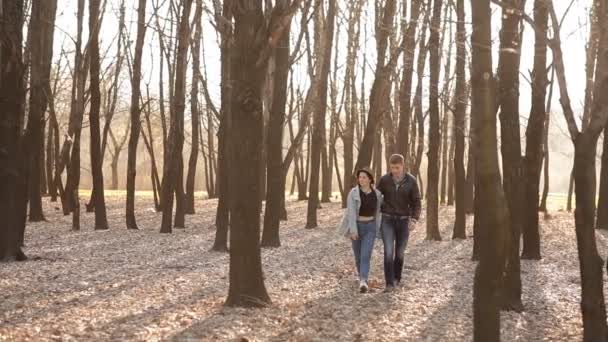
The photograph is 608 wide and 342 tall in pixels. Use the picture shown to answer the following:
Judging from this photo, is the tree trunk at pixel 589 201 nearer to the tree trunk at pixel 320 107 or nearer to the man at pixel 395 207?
the man at pixel 395 207

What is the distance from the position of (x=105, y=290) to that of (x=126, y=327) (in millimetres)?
2336

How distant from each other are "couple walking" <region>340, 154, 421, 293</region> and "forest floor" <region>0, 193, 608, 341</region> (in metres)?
0.52

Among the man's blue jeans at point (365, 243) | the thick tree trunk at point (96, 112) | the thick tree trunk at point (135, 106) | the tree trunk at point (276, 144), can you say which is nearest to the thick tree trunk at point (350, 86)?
the thick tree trunk at point (135, 106)

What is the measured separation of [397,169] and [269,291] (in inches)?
98.7

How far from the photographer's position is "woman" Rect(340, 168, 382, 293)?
10.1 meters

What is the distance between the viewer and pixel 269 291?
9922 mm

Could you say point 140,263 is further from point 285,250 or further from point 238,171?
point 238,171

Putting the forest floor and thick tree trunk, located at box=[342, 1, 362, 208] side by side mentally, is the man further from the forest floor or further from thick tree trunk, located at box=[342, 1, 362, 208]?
thick tree trunk, located at box=[342, 1, 362, 208]

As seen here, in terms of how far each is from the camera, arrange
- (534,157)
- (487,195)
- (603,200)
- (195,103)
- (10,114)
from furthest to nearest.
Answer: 1. (195,103)
2. (603,200)
3. (534,157)
4. (10,114)
5. (487,195)

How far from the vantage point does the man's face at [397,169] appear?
404 inches

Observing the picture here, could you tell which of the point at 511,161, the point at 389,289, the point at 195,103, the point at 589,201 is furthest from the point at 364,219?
the point at 195,103

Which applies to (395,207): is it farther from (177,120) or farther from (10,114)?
(177,120)

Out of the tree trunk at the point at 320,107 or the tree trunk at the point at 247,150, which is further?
the tree trunk at the point at 320,107

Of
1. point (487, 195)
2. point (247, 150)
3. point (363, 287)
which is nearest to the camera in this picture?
point (487, 195)
